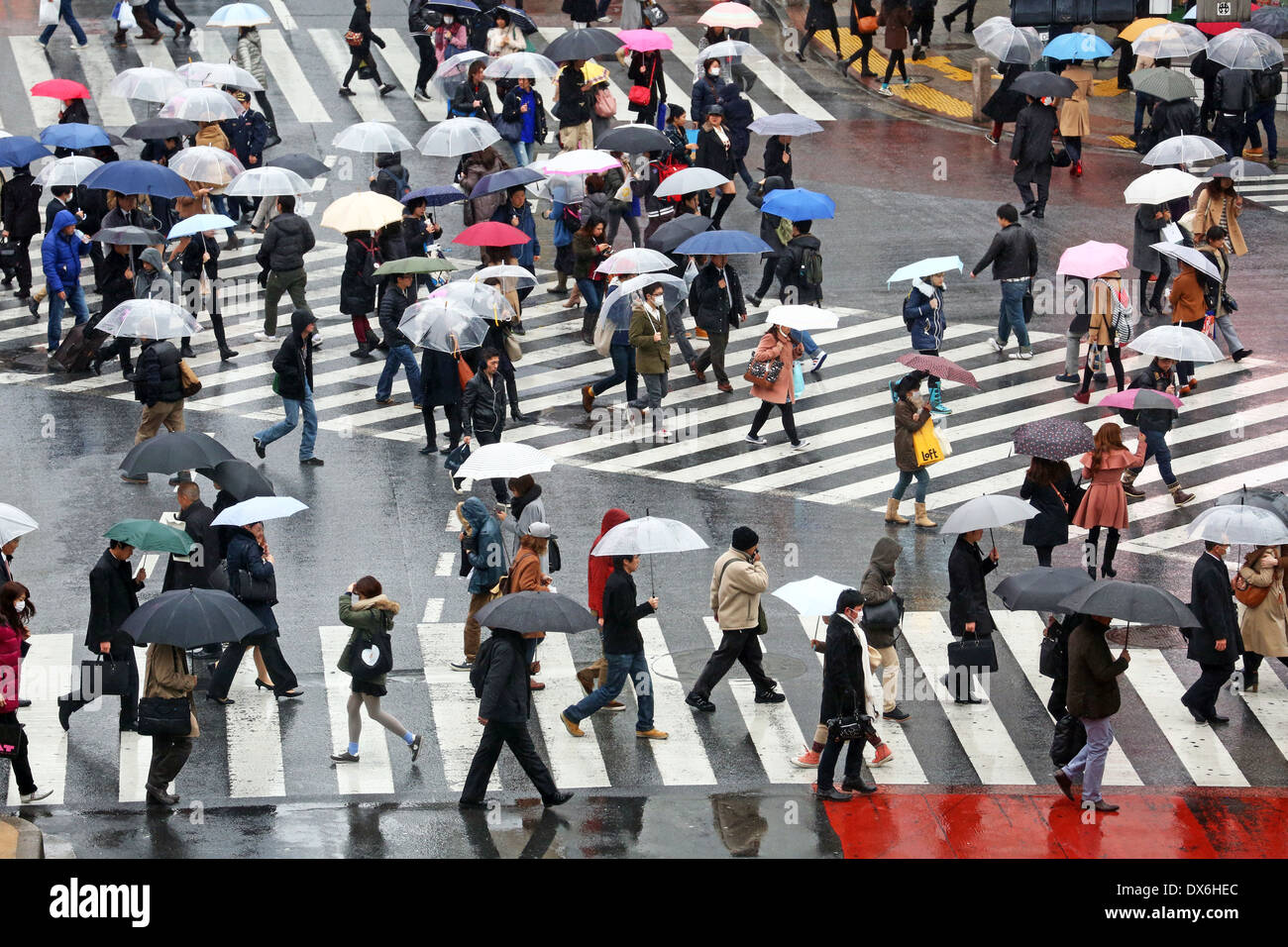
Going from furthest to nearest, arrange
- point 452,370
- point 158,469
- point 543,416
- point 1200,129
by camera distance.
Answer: point 1200,129 → point 543,416 → point 452,370 → point 158,469

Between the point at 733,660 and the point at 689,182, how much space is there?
10125 millimetres

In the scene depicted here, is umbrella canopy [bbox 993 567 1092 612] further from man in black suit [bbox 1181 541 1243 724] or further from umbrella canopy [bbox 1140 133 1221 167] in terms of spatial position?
umbrella canopy [bbox 1140 133 1221 167]

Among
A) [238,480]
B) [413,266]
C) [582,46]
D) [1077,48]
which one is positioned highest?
[582,46]

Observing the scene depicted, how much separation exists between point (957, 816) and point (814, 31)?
83.3 ft

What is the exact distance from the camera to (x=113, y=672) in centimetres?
1511

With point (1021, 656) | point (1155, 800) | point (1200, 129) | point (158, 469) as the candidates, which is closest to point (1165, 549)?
point (1021, 656)

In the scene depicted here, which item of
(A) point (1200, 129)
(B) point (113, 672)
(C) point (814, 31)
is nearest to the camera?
(B) point (113, 672)

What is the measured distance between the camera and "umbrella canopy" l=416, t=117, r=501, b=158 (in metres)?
26.1

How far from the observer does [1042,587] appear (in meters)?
14.8

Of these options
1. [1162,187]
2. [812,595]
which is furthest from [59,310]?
[1162,187]

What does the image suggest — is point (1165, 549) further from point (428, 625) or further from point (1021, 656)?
point (428, 625)

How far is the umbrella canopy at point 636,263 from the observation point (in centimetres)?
2217

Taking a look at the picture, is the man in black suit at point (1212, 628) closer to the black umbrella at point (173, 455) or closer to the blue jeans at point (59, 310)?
the black umbrella at point (173, 455)

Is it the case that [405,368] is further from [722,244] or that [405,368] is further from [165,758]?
[165,758]
